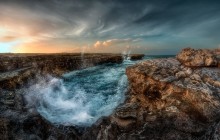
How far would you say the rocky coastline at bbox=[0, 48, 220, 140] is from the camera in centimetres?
912

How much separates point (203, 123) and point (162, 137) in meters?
1.72

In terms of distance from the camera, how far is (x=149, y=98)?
11.5m

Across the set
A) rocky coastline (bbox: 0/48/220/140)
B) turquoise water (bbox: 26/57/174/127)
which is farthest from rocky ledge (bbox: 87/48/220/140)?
turquoise water (bbox: 26/57/174/127)

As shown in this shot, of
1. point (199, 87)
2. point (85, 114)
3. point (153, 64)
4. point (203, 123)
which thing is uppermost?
point (153, 64)

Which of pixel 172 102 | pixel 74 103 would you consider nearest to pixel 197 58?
pixel 172 102

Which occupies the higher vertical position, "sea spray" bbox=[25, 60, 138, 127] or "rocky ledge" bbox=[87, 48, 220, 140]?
"rocky ledge" bbox=[87, 48, 220, 140]

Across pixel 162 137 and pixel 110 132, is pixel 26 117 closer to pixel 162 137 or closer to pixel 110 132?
pixel 110 132

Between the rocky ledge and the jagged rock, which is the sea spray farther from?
the jagged rock

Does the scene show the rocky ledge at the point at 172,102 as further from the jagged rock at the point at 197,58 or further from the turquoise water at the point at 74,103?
the turquoise water at the point at 74,103

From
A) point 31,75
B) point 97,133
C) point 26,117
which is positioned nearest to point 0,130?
point 26,117

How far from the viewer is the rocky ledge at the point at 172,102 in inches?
356

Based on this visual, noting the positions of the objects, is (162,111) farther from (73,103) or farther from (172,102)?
(73,103)

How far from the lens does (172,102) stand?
33.9ft

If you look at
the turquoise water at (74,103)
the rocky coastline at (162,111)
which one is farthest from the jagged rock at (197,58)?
the turquoise water at (74,103)
